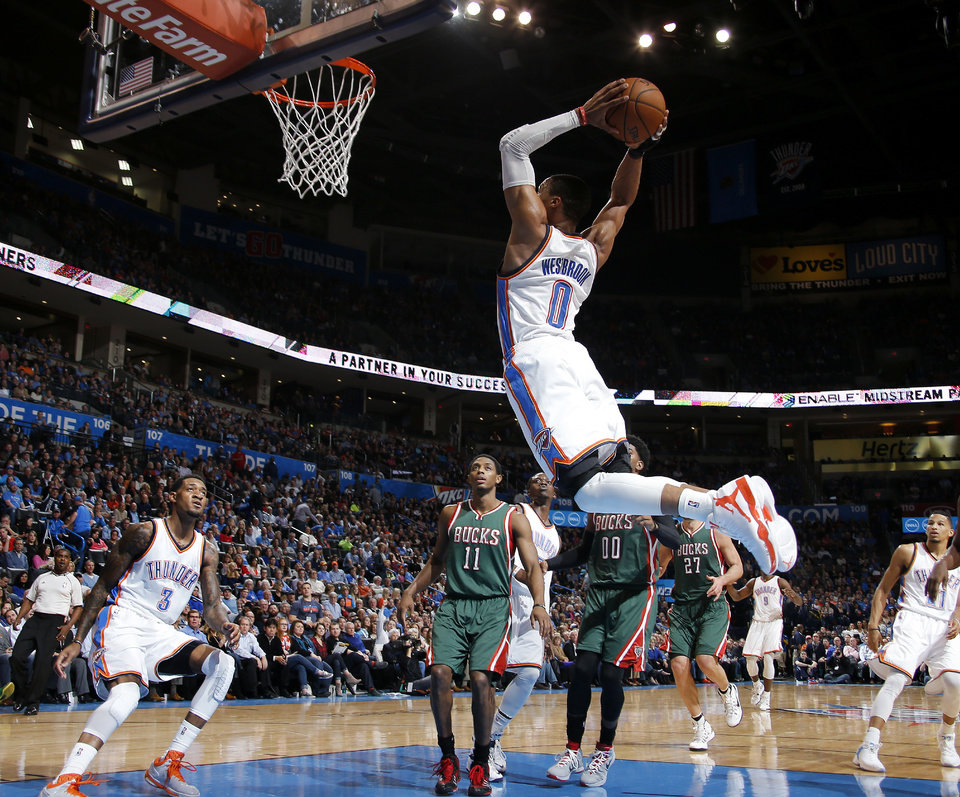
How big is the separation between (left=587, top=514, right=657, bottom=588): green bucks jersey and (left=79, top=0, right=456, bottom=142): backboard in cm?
434

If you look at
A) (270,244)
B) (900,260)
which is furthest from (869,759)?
(900,260)

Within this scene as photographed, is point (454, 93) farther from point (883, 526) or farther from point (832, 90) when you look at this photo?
point (883, 526)

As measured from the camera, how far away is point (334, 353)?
29406 millimetres

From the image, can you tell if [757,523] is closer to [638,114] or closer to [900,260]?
[638,114]

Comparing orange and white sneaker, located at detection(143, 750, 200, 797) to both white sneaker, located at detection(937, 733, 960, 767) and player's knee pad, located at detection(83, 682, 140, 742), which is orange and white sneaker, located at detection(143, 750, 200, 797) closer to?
player's knee pad, located at detection(83, 682, 140, 742)

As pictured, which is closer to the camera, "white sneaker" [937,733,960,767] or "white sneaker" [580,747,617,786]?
"white sneaker" [580,747,617,786]

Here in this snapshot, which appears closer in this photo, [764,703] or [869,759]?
[869,759]

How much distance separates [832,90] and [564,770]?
29.2m

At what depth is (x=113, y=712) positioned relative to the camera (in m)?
4.77

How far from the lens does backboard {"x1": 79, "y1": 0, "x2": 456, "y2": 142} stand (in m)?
7.54

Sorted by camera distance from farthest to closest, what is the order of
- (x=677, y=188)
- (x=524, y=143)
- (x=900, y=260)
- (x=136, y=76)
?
(x=900, y=260) → (x=677, y=188) → (x=136, y=76) → (x=524, y=143)

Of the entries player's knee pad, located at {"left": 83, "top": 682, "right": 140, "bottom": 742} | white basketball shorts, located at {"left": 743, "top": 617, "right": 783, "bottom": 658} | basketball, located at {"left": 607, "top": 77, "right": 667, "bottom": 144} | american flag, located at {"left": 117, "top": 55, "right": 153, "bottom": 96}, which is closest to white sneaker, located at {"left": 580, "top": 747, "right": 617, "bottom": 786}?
player's knee pad, located at {"left": 83, "top": 682, "right": 140, "bottom": 742}

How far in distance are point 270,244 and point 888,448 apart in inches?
1044

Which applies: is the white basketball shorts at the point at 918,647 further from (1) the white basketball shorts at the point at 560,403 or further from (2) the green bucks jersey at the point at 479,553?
(1) the white basketball shorts at the point at 560,403
